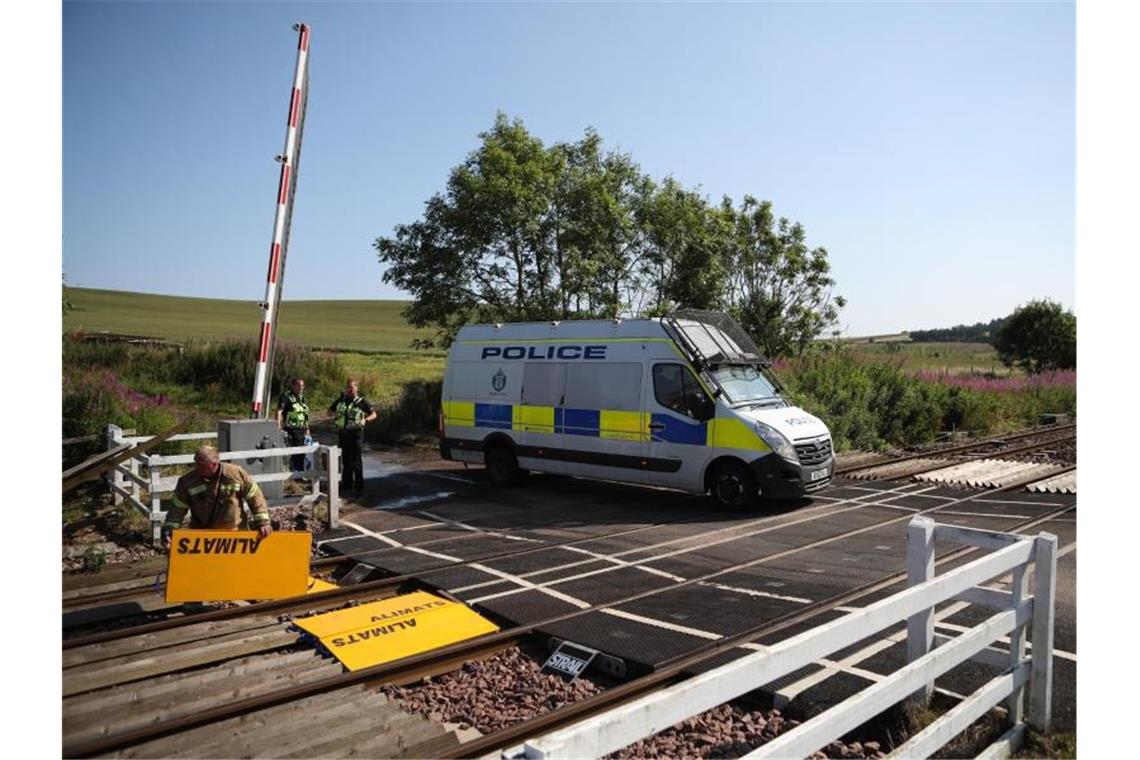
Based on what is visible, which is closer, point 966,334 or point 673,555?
point 673,555

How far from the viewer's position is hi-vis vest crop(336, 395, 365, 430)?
12.4m

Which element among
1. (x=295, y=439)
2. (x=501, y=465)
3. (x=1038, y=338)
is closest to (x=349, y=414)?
(x=295, y=439)

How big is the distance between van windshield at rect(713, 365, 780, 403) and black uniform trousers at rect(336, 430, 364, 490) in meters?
5.68

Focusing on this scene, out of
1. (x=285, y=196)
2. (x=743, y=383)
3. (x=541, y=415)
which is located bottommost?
(x=541, y=415)

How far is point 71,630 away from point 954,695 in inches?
257

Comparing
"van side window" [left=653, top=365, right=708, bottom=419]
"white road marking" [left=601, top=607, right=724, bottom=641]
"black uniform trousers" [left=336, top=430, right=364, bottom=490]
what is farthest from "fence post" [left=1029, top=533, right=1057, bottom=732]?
"black uniform trousers" [left=336, top=430, right=364, bottom=490]

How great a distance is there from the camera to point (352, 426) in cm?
1252

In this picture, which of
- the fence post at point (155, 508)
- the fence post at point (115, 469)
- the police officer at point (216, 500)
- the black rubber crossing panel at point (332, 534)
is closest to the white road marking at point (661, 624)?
the police officer at point (216, 500)

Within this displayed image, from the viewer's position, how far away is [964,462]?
15.9 meters

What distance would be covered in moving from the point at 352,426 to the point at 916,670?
32.8 feet

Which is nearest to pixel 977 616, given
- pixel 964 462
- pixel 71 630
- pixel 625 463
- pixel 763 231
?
pixel 625 463

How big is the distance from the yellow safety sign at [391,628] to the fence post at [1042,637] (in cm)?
378

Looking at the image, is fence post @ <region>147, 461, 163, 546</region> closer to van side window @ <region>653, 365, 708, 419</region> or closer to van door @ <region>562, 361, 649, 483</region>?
van door @ <region>562, 361, 649, 483</region>

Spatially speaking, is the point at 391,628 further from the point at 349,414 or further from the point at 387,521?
the point at 349,414
